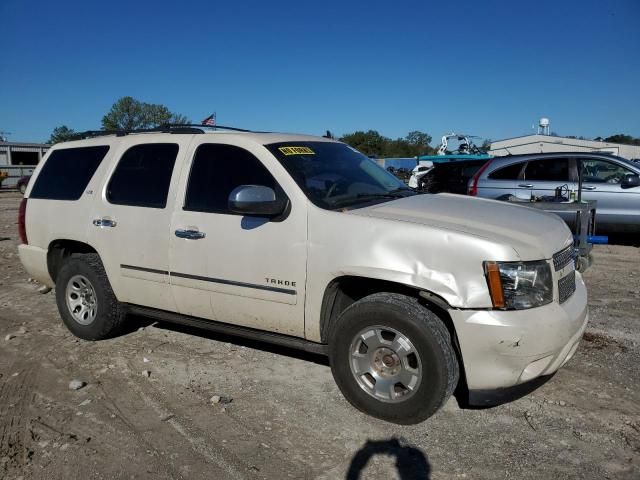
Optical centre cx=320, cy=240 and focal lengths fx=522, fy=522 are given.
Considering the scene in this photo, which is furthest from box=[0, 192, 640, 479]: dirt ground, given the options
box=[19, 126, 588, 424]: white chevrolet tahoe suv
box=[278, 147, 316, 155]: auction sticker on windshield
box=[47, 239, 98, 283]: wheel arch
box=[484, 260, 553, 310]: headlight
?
box=[278, 147, 316, 155]: auction sticker on windshield

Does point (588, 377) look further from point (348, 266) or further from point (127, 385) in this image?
point (127, 385)

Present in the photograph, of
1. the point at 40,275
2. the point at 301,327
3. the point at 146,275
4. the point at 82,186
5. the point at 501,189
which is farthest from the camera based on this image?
the point at 501,189

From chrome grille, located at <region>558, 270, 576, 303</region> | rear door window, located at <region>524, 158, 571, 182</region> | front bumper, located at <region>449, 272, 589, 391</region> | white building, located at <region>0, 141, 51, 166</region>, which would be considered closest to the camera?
front bumper, located at <region>449, 272, 589, 391</region>

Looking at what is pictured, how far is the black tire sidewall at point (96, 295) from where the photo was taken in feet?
15.1

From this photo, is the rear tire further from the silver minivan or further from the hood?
the silver minivan

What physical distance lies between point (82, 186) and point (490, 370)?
12.5ft

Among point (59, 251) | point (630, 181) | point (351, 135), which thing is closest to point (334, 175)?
point (59, 251)

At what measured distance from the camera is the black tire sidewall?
15.1 ft

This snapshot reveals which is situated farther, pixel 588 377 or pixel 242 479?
pixel 588 377

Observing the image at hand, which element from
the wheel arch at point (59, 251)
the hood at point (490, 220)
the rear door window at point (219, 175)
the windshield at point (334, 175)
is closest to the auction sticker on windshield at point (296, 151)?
the windshield at point (334, 175)

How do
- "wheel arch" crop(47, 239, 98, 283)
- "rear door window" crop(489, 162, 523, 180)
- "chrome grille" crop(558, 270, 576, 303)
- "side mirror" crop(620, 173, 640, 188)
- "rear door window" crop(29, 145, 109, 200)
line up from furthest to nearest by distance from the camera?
"rear door window" crop(489, 162, 523, 180), "side mirror" crop(620, 173, 640, 188), "wheel arch" crop(47, 239, 98, 283), "rear door window" crop(29, 145, 109, 200), "chrome grille" crop(558, 270, 576, 303)

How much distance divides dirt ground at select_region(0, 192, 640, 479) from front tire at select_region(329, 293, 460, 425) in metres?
0.16

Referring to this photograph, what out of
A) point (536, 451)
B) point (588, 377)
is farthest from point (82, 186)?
point (588, 377)

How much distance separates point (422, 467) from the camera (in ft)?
9.30
